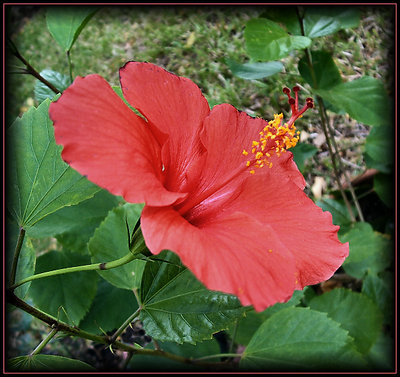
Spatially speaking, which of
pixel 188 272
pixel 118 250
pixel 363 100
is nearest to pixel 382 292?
pixel 363 100

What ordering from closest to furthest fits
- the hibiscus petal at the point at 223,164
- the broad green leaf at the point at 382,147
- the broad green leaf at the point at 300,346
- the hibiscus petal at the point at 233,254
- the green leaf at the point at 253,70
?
the hibiscus petal at the point at 233,254 < the hibiscus petal at the point at 223,164 < the broad green leaf at the point at 300,346 < the green leaf at the point at 253,70 < the broad green leaf at the point at 382,147

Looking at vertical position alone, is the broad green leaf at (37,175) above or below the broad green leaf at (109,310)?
above

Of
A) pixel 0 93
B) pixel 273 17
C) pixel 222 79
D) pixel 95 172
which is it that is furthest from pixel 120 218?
pixel 222 79

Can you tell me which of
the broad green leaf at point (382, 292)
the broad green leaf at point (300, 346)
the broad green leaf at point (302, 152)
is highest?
the broad green leaf at point (302, 152)

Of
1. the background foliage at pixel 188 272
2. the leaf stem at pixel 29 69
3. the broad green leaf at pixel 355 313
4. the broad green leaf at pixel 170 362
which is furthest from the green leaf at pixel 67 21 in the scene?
the broad green leaf at pixel 355 313

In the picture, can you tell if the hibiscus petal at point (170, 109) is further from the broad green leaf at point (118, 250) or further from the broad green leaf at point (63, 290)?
→ the broad green leaf at point (63, 290)

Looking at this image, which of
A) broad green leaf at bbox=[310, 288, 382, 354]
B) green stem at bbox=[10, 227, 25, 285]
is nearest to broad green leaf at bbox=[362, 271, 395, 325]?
broad green leaf at bbox=[310, 288, 382, 354]

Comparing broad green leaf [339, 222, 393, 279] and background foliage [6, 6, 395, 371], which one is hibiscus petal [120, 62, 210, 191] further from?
broad green leaf [339, 222, 393, 279]
